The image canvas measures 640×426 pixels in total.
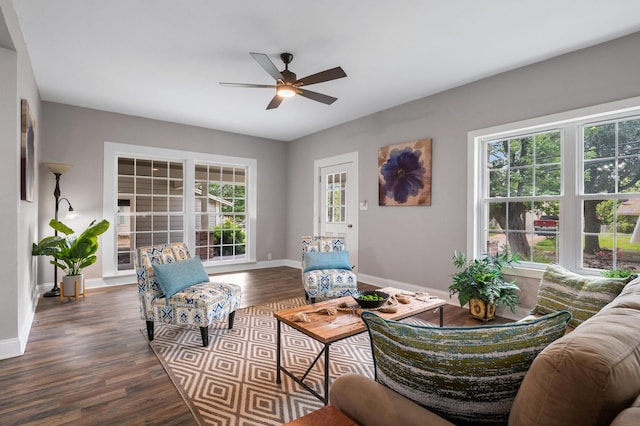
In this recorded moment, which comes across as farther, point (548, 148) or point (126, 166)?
point (126, 166)

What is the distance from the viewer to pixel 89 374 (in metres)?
2.33

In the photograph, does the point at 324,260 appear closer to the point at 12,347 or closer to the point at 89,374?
the point at 89,374

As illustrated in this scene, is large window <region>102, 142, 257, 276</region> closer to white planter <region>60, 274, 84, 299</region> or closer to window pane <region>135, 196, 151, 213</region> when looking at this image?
window pane <region>135, 196, 151, 213</region>

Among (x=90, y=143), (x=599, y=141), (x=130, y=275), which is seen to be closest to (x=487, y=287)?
(x=599, y=141)

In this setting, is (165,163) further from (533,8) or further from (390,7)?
(533,8)

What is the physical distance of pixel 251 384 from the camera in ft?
7.23

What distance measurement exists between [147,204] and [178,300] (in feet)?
10.8

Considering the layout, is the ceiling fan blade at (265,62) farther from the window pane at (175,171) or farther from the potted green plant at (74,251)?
the window pane at (175,171)

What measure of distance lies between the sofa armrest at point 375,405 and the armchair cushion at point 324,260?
9.60 feet

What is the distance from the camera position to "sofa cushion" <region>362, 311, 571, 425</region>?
0.86 m

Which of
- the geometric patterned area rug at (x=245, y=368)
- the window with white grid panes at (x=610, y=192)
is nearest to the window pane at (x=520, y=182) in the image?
the window with white grid panes at (x=610, y=192)

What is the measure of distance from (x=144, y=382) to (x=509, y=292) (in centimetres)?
339

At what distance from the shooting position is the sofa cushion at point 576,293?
1982mm

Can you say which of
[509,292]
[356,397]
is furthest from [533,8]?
[356,397]
